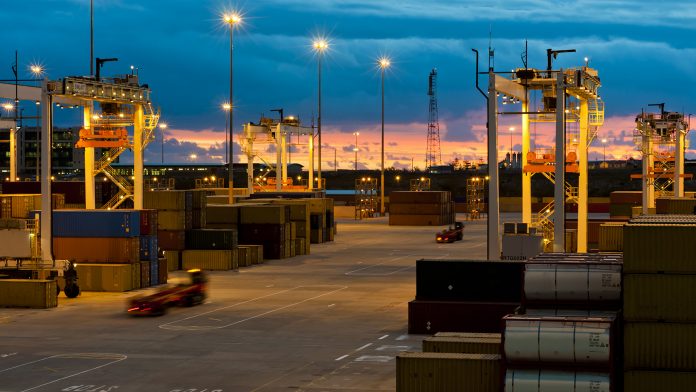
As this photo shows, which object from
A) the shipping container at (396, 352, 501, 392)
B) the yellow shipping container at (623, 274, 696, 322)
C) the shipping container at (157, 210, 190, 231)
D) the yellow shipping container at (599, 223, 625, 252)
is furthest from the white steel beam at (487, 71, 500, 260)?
the shipping container at (157, 210, 190, 231)

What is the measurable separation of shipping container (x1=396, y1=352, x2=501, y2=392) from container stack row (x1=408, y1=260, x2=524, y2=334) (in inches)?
522

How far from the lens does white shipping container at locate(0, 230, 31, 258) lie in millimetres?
56000

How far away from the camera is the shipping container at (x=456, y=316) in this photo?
140 feet

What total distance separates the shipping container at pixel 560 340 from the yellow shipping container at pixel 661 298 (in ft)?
2.73

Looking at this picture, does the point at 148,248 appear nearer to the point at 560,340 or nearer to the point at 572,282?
the point at 572,282

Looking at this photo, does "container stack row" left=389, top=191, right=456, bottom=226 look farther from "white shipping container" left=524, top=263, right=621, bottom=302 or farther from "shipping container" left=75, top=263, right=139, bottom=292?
"white shipping container" left=524, top=263, right=621, bottom=302

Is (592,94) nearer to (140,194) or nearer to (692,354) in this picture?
(140,194)

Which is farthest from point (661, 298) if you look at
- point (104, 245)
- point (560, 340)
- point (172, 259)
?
point (172, 259)

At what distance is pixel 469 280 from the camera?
43719 millimetres

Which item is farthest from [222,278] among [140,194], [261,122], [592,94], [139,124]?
[261,122]

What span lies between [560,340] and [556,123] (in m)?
30.0

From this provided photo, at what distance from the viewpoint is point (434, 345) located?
32.2 meters

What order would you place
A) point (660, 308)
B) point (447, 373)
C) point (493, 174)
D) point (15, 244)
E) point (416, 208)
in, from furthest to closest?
point (416, 208) < point (15, 244) < point (493, 174) < point (447, 373) < point (660, 308)

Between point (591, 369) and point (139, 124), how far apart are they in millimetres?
50223
